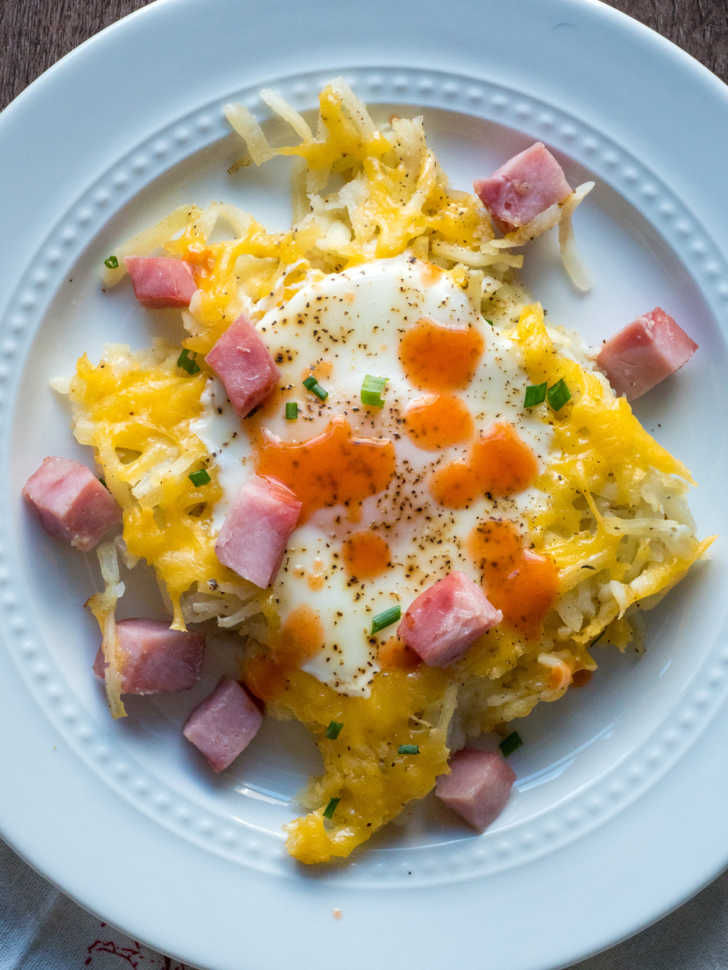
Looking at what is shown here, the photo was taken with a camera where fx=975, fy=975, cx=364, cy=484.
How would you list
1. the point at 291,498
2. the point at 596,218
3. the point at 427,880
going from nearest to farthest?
Answer: the point at 291,498 < the point at 427,880 < the point at 596,218

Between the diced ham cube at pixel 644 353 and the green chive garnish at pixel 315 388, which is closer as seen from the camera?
the green chive garnish at pixel 315 388

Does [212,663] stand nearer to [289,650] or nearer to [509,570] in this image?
[289,650]

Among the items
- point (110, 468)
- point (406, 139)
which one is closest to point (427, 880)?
point (110, 468)

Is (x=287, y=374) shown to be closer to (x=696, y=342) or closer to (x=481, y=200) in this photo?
(x=481, y=200)

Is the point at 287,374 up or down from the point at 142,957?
up

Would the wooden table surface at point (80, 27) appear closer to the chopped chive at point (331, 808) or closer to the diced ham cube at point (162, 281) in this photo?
the diced ham cube at point (162, 281)

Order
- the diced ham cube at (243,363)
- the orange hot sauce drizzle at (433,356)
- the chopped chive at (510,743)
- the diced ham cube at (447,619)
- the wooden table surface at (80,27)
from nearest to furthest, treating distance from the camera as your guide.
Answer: the diced ham cube at (447,619) < the diced ham cube at (243,363) < the orange hot sauce drizzle at (433,356) < the chopped chive at (510,743) < the wooden table surface at (80,27)

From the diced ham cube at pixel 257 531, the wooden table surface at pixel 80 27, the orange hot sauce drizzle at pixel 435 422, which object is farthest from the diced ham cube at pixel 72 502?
the wooden table surface at pixel 80 27
